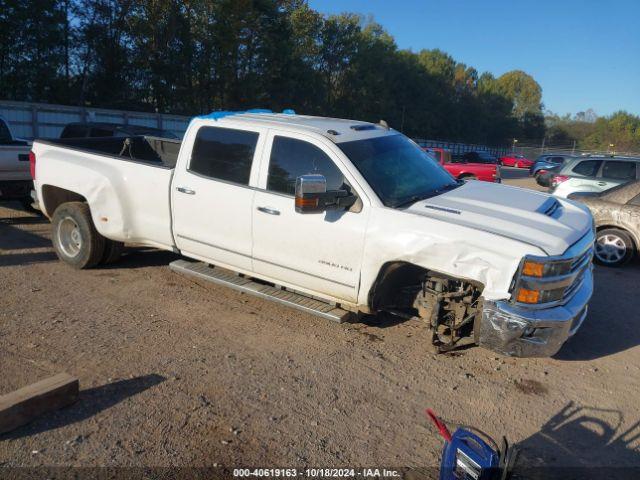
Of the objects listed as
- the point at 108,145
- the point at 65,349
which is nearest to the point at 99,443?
the point at 65,349

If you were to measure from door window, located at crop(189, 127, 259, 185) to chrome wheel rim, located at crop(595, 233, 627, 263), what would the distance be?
5.86m

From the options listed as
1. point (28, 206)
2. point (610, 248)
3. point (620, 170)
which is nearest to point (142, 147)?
point (28, 206)

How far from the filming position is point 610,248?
8.04 metres

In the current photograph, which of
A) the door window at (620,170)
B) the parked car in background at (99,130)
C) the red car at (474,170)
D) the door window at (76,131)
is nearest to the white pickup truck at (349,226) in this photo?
the parked car in background at (99,130)

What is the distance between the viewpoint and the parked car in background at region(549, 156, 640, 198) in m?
11.7

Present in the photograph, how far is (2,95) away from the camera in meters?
27.5

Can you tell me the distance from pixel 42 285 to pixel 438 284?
430cm

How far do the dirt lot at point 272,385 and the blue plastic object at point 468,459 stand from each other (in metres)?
0.59

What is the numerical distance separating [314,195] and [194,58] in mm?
35659

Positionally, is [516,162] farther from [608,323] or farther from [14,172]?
[14,172]

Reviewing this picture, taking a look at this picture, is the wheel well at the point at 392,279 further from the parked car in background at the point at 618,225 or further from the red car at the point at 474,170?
the red car at the point at 474,170

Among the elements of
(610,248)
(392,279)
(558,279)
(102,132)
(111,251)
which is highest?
(102,132)

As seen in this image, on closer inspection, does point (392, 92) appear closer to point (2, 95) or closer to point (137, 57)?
point (137, 57)

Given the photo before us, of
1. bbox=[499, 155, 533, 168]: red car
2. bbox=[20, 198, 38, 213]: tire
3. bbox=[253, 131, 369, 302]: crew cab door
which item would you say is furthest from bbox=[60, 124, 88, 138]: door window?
bbox=[499, 155, 533, 168]: red car
